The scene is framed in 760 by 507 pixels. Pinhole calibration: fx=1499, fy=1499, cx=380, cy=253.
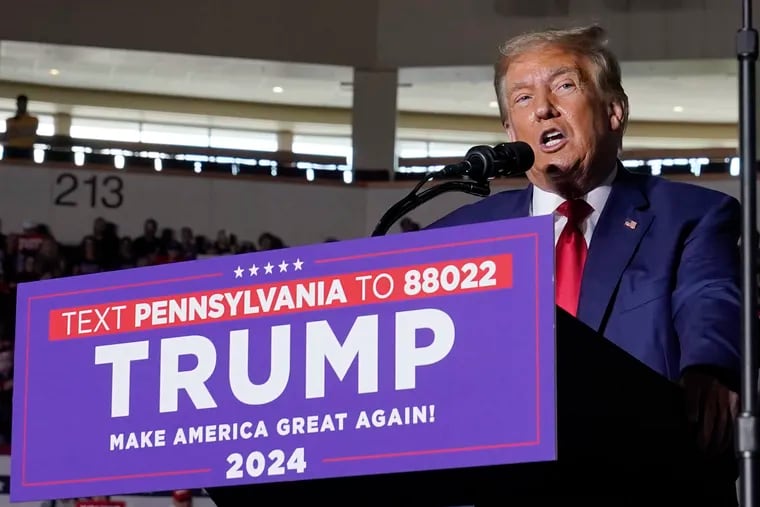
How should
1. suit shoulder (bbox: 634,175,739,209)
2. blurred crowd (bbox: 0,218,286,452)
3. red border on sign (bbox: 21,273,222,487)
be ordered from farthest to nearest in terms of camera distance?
blurred crowd (bbox: 0,218,286,452), suit shoulder (bbox: 634,175,739,209), red border on sign (bbox: 21,273,222,487)

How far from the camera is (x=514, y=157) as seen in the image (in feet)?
7.74

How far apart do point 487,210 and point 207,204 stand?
11.8 metres

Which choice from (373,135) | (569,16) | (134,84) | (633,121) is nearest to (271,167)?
(373,135)

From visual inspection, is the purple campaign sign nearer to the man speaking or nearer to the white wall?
the man speaking

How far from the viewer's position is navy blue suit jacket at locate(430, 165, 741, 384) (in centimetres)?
218

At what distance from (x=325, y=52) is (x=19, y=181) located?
12.9 ft

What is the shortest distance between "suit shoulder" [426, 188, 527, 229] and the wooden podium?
72 cm

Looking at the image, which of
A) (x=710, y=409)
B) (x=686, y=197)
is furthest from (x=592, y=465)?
(x=686, y=197)

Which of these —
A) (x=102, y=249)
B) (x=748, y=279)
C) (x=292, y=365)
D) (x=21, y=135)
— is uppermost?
(x=21, y=135)

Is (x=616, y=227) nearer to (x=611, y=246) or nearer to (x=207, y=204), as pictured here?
(x=611, y=246)

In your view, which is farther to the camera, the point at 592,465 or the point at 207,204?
the point at 207,204

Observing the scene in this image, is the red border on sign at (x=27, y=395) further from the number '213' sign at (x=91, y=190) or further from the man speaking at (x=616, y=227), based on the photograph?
the number '213' sign at (x=91, y=190)

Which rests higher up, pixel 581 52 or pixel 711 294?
pixel 581 52

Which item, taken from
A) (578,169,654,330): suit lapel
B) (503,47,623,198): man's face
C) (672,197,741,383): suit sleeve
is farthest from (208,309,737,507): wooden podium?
(503,47,623,198): man's face
